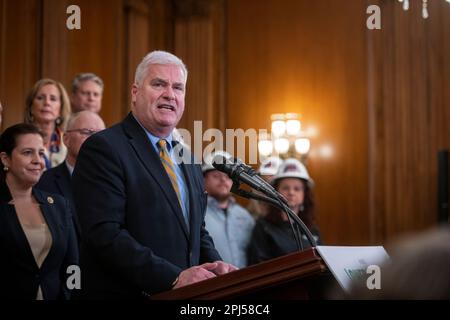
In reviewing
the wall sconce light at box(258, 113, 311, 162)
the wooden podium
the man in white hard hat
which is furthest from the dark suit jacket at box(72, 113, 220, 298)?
the wall sconce light at box(258, 113, 311, 162)

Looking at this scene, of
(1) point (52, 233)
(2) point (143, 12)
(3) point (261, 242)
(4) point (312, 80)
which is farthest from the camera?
(4) point (312, 80)

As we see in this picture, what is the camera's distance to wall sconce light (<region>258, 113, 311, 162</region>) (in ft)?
25.4

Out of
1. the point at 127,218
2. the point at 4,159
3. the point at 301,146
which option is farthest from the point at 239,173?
the point at 301,146

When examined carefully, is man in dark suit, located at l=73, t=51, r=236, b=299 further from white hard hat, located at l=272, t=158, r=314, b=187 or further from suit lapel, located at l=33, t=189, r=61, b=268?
white hard hat, located at l=272, t=158, r=314, b=187

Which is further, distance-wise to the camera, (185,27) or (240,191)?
(185,27)

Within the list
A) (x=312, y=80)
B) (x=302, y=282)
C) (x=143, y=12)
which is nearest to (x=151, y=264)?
(x=302, y=282)

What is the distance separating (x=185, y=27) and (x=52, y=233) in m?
5.88

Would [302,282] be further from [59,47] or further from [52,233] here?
[59,47]

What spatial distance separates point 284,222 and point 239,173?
2062mm

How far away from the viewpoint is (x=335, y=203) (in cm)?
845

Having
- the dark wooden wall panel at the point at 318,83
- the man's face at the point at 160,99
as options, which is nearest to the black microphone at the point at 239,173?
the man's face at the point at 160,99

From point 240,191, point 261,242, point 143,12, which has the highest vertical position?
point 143,12

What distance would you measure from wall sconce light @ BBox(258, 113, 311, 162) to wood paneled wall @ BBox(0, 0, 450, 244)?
426 millimetres

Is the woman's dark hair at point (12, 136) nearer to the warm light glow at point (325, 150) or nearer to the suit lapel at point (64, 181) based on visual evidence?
the suit lapel at point (64, 181)
